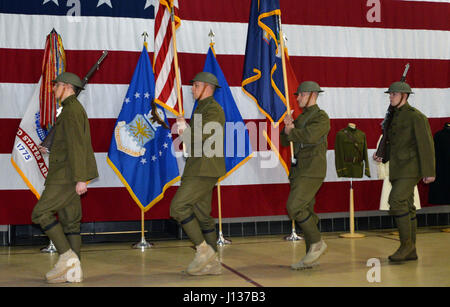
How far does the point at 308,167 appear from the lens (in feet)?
14.0

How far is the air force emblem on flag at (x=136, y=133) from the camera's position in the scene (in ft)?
18.5

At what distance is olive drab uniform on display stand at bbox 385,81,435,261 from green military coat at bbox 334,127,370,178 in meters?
1.64

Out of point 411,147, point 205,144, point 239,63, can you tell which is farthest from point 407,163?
point 239,63

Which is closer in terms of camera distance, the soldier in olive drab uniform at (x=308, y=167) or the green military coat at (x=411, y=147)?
the soldier in olive drab uniform at (x=308, y=167)

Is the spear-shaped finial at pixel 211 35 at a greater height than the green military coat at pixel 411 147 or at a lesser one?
greater

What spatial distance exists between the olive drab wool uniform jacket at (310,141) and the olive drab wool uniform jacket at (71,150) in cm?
160

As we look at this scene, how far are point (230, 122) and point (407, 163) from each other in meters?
2.19

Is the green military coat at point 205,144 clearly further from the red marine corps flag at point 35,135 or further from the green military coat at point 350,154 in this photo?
the green military coat at point 350,154

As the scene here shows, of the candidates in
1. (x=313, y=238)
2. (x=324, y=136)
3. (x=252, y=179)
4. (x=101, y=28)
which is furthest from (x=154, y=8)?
(x=313, y=238)

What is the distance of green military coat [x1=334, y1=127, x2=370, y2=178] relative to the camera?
20.7 feet

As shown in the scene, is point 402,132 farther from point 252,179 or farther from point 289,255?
point 252,179

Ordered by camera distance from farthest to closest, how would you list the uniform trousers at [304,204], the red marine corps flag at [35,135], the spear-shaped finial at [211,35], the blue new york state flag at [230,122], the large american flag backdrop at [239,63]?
the spear-shaped finial at [211,35], the blue new york state flag at [230,122], the large american flag backdrop at [239,63], the red marine corps flag at [35,135], the uniform trousers at [304,204]

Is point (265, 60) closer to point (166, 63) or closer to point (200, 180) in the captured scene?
point (166, 63)

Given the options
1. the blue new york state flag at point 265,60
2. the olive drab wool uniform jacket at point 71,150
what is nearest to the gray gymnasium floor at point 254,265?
the olive drab wool uniform jacket at point 71,150
